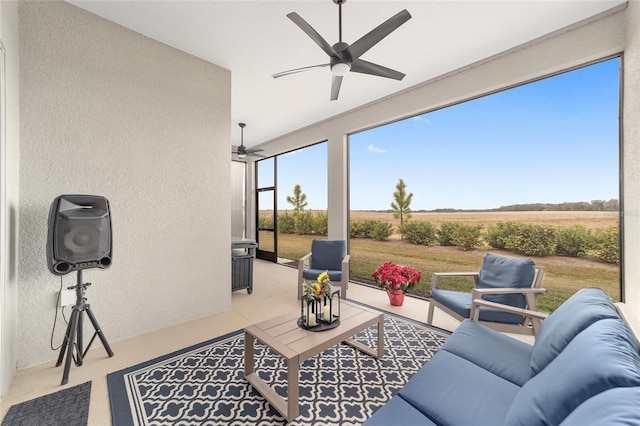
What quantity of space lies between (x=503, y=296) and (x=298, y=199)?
524 cm

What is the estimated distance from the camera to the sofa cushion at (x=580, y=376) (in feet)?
2.53

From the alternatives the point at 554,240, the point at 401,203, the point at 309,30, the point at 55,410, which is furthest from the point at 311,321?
the point at 401,203

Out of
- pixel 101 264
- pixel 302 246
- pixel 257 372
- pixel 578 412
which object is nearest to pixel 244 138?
pixel 302 246

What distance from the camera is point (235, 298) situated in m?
3.93

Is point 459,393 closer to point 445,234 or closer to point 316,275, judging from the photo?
point 316,275

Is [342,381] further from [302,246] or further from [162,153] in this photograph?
[302,246]

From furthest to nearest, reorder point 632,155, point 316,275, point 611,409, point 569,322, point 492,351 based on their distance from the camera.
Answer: point 316,275, point 632,155, point 492,351, point 569,322, point 611,409

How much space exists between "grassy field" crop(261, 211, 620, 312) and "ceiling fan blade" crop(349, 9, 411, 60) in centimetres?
286

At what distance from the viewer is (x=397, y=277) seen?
356 cm

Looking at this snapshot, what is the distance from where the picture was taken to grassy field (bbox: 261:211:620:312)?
3405mm

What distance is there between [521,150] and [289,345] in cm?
469

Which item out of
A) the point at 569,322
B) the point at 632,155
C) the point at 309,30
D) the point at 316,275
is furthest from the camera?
the point at 316,275

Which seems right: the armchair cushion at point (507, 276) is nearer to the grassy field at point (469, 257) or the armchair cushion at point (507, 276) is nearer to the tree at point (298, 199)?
the grassy field at point (469, 257)

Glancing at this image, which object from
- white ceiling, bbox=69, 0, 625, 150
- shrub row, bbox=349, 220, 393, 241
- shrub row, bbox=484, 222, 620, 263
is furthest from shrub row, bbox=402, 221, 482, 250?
white ceiling, bbox=69, 0, 625, 150
